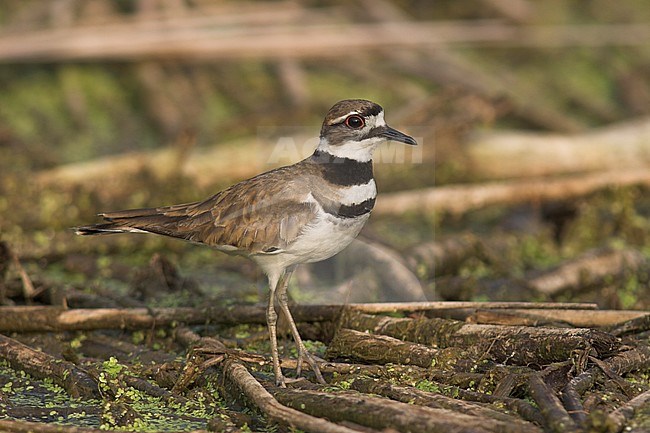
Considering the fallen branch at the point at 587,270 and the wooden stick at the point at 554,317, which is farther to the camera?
the fallen branch at the point at 587,270

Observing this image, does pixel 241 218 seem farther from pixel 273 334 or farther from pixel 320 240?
pixel 273 334

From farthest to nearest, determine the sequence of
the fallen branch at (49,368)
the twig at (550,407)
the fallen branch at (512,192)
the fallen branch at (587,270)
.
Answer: the fallen branch at (512,192), the fallen branch at (587,270), the fallen branch at (49,368), the twig at (550,407)

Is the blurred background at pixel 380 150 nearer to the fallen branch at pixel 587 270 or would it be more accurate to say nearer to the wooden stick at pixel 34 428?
the fallen branch at pixel 587 270

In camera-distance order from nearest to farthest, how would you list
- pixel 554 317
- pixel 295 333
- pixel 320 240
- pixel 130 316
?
pixel 320 240 → pixel 295 333 → pixel 554 317 → pixel 130 316

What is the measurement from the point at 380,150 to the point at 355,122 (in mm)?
4176

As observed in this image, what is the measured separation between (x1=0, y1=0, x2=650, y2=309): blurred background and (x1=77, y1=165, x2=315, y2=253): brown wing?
1114mm

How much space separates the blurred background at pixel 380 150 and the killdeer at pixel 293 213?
115cm

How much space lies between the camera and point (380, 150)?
9.96 meters

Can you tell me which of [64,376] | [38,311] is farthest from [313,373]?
[38,311]

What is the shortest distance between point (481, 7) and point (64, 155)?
19.4ft

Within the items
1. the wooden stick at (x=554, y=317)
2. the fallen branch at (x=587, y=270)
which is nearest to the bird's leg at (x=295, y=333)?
the wooden stick at (x=554, y=317)

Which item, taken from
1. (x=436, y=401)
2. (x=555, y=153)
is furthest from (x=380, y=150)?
(x=436, y=401)

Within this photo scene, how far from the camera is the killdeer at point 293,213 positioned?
5.48m

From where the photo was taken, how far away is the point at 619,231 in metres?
9.21
